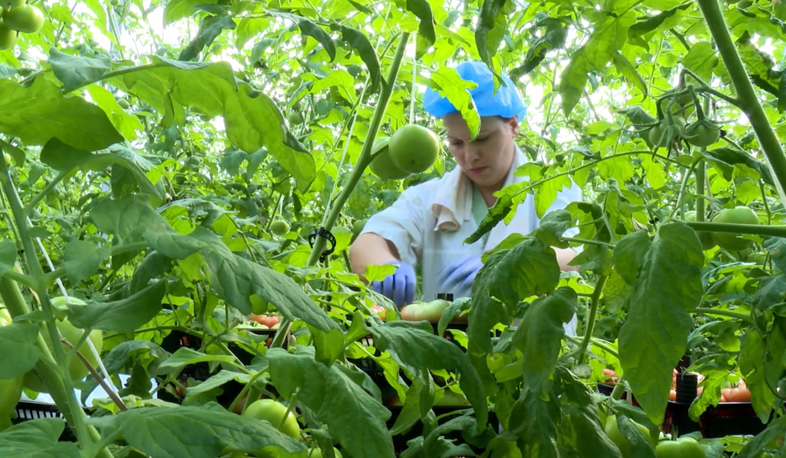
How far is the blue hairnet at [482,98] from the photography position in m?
1.97

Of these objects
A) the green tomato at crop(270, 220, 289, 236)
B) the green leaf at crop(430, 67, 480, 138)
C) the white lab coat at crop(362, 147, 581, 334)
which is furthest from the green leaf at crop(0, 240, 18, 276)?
the white lab coat at crop(362, 147, 581, 334)

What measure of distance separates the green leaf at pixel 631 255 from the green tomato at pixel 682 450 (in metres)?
0.33

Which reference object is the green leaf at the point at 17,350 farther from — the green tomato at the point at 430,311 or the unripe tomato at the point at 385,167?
the green tomato at the point at 430,311

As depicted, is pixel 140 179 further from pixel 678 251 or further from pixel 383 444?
pixel 678 251

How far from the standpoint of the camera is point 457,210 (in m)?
2.39

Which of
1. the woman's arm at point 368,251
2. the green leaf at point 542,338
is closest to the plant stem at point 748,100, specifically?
the green leaf at point 542,338

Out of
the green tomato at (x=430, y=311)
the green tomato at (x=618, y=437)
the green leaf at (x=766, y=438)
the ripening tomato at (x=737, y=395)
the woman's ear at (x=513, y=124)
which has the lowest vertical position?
the ripening tomato at (x=737, y=395)

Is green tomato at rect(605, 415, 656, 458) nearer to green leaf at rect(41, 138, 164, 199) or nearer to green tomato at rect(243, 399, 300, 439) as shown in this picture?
green tomato at rect(243, 399, 300, 439)

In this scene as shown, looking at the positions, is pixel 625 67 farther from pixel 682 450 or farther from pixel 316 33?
pixel 682 450

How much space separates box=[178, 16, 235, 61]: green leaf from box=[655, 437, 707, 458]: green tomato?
69 cm

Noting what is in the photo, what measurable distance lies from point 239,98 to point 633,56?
68 cm

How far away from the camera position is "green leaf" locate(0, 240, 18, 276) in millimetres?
415

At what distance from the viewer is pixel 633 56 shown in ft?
3.30

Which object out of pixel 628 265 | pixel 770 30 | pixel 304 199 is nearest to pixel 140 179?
pixel 628 265
